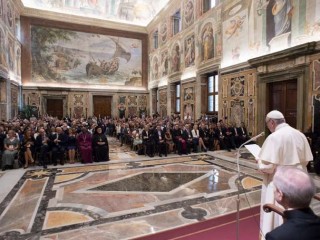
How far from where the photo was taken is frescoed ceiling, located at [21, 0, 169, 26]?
20.7 m

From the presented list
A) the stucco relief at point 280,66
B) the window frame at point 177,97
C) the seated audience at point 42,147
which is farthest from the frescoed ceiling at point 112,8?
the seated audience at point 42,147

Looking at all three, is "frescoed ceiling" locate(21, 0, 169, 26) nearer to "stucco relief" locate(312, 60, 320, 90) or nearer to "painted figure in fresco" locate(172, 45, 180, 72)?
"painted figure in fresco" locate(172, 45, 180, 72)

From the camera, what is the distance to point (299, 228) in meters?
1.18

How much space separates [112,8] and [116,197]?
22.0m

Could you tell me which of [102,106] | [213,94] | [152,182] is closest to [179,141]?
[152,182]

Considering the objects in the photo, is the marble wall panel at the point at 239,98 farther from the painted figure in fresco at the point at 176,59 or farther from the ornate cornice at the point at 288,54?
the painted figure in fresco at the point at 176,59

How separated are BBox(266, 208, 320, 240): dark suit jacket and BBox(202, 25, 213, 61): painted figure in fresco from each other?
13.7 metres

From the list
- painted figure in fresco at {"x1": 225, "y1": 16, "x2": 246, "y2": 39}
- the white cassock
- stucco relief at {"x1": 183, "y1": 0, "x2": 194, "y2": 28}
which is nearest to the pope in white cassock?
the white cassock

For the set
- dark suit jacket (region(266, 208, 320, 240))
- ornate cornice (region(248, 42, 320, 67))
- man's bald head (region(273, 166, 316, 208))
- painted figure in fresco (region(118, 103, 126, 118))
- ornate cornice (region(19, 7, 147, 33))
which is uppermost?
ornate cornice (region(19, 7, 147, 33))

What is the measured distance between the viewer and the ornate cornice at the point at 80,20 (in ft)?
64.2

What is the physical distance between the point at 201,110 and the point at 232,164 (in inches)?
304

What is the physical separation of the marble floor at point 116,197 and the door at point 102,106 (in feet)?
49.8

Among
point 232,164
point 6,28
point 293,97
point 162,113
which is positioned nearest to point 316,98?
point 293,97

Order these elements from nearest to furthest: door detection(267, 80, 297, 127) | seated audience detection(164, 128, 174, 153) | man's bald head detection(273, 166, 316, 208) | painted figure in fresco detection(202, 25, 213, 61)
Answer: man's bald head detection(273, 166, 316, 208), door detection(267, 80, 297, 127), seated audience detection(164, 128, 174, 153), painted figure in fresco detection(202, 25, 213, 61)
